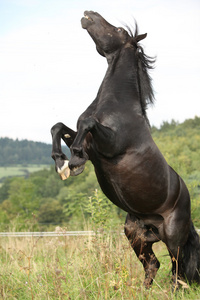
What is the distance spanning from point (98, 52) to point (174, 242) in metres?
2.42

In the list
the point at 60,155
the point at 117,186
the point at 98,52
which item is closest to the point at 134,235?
the point at 117,186

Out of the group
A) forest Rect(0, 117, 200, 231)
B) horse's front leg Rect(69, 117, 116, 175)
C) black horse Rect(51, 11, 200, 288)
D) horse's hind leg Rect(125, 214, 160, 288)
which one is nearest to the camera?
horse's front leg Rect(69, 117, 116, 175)

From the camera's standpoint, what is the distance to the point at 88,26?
4.32 m

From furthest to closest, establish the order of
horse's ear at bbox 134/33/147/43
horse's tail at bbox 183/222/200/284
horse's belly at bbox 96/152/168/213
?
1. horse's tail at bbox 183/222/200/284
2. horse's ear at bbox 134/33/147/43
3. horse's belly at bbox 96/152/168/213

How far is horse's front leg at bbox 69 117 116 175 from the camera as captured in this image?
139 inches

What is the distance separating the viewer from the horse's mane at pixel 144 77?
177 inches

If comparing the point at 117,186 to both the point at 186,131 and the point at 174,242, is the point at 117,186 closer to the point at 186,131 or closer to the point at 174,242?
the point at 174,242

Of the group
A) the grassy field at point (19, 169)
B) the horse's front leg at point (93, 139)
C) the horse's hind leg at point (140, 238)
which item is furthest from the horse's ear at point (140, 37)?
the grassy field at point (19, 169)

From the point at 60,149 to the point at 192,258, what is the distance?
7.80ft

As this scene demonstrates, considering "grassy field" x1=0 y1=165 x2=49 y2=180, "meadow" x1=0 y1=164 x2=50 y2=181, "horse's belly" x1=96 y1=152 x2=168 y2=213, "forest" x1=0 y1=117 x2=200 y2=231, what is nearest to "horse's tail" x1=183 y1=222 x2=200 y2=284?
"horse's belly" x1=96 y1=152 x2=168 y2=213

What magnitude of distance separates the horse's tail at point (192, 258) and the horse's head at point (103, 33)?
7.96ft

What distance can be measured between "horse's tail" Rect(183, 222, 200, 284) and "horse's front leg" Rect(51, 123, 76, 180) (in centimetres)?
206

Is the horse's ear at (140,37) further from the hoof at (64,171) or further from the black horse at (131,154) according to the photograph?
the hoof at (64,171)

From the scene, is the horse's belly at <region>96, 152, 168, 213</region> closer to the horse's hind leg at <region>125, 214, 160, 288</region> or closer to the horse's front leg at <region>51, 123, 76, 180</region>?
the horse's hind leg at <region>125, 214, 160, 288</region>
